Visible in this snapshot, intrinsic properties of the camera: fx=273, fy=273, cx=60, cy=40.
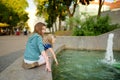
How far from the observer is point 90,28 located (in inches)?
856

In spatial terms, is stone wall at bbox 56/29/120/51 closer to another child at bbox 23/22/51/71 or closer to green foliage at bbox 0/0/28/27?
another child at bbox 23/22/51/71

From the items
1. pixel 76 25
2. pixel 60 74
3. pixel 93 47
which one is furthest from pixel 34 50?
pixel 76 25

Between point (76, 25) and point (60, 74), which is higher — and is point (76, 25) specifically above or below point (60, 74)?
above

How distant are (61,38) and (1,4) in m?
44.3

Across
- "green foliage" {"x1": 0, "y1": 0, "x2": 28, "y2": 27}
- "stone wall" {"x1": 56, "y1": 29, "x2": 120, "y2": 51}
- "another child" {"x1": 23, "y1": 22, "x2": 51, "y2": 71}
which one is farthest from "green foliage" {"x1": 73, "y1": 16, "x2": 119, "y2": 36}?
"green foliage" {"x1": 0, "y1": 0, "x2": 28, "y2": 27}

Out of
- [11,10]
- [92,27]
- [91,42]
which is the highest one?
[11,10]

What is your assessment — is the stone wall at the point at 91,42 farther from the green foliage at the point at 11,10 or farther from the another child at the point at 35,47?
the green foliage at the point at 11,10

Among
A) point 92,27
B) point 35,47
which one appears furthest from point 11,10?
point 35,47

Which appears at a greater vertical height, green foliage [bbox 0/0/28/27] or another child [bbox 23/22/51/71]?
green foliage [bbox 0/0/28/27]

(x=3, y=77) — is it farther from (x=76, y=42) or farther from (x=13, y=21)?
(x=13, y=21)

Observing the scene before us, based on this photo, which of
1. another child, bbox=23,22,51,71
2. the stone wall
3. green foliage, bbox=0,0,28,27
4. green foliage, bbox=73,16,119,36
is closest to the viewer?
another child, bbox=23,22,51,71

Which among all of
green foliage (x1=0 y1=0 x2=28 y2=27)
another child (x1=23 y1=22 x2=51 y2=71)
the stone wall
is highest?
green foliage (x1=0 y1=0 x2=28 y2=27)

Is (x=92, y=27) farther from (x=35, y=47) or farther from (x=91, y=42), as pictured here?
(x=35, y=47)

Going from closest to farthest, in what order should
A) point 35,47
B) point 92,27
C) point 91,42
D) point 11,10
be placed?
point 35,47
point 91,42
point 92,27
point 11,10
